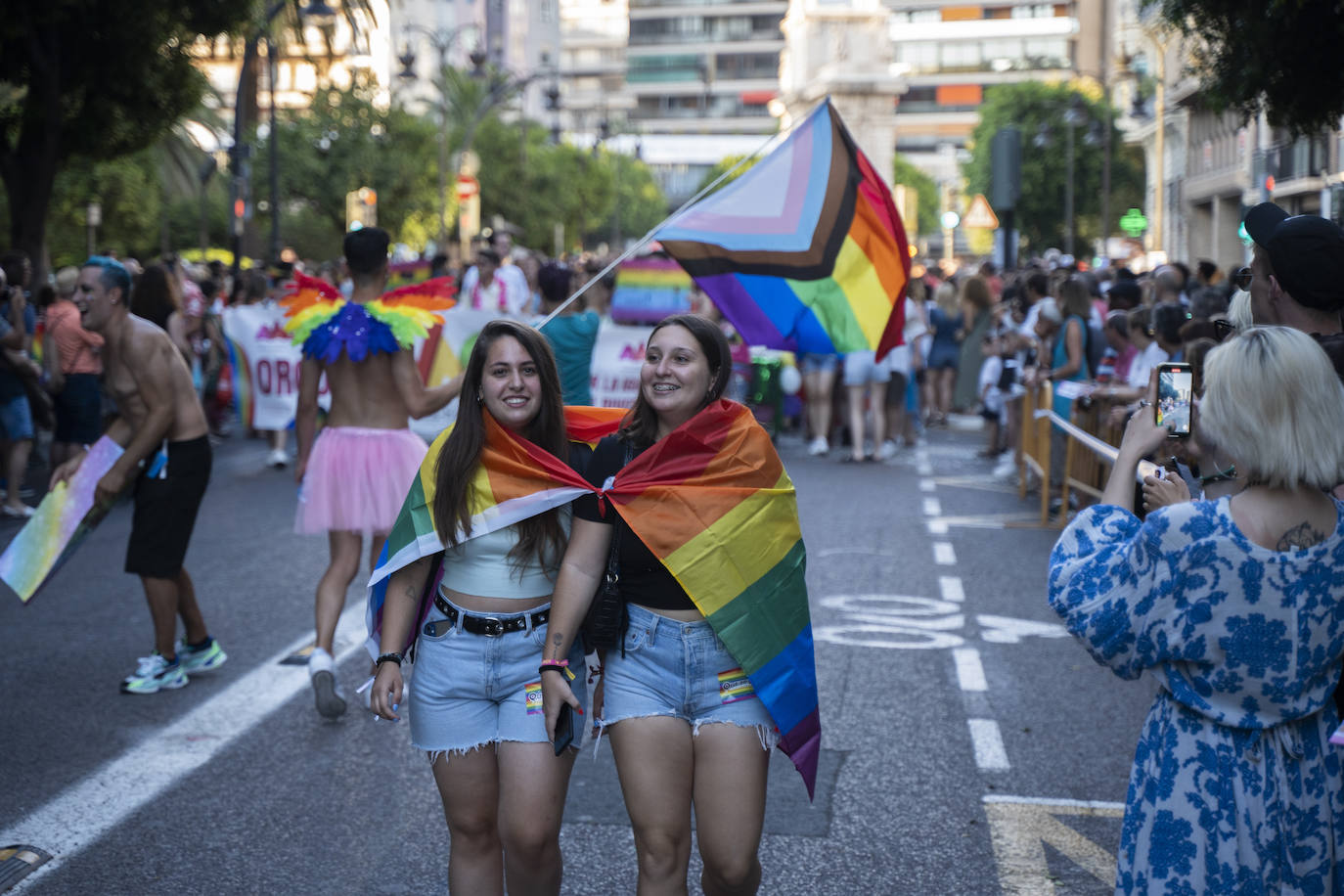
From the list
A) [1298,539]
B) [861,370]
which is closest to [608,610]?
[1298,539]

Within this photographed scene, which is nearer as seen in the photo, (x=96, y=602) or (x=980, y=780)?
(x=980, y=780)

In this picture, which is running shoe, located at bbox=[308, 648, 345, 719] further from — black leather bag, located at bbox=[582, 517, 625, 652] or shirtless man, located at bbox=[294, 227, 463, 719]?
black leather bag, located at bbox=[582, 517, 625, 652]

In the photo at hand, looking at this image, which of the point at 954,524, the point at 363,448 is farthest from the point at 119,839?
the point at 954,524

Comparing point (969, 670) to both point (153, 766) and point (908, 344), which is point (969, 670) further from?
point (908, 344)

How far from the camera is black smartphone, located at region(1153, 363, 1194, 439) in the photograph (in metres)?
3.37

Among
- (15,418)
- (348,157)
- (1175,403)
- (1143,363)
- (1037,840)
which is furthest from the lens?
(348,157)

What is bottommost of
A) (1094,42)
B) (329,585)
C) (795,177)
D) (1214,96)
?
(329,585)

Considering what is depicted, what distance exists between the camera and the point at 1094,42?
115250 mm

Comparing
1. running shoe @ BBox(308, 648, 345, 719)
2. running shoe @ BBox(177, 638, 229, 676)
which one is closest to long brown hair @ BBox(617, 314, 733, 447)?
running shoe @ BBox(308, 648, 345, 719)

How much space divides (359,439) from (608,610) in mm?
3307

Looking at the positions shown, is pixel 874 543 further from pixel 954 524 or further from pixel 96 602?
pixel 96 602

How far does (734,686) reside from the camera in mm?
3854

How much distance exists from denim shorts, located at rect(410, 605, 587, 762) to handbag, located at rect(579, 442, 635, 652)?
0.11 metres

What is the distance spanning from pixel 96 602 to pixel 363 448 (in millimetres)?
2952
